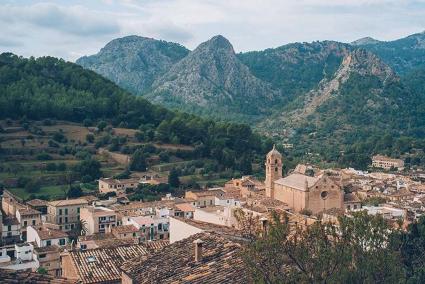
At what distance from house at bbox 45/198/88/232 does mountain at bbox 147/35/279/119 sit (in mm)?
103682

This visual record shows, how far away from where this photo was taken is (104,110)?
77438 millimetres

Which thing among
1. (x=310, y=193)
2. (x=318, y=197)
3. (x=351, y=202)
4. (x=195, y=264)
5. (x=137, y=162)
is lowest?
(x=351, y=202)

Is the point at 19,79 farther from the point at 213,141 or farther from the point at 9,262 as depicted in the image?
the point at 9,262

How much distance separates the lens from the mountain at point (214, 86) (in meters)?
158

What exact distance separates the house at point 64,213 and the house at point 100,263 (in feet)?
78.0

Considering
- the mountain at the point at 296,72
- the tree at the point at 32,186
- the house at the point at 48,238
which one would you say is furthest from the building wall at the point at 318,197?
the mountain at the point at 296,72

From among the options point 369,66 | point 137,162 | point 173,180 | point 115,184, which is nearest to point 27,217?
point 115,184

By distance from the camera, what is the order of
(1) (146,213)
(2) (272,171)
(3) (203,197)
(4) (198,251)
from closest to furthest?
(4) (198,251) → (1) (146,213) → (2) (272,171) → (3) (203,197)

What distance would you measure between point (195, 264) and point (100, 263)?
7935 millimetres

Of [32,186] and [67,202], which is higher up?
[32,186]

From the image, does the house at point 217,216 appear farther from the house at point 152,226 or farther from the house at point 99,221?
the house at point 99,221

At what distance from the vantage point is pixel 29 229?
3775cm

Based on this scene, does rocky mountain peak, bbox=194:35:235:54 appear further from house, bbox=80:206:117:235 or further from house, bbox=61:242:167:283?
house, bbox=61:242:167:283

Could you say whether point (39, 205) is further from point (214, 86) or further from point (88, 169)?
point (214, 86)
